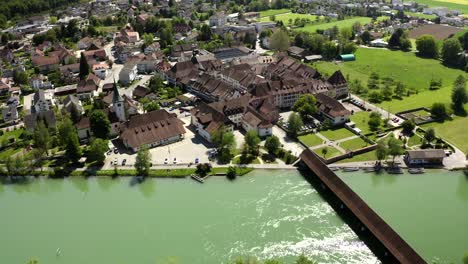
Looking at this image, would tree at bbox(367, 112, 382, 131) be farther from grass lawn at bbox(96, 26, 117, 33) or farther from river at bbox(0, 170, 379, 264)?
grass lawn at bbox(96, 26, 117, 33)

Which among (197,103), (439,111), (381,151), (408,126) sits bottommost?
(439,111)

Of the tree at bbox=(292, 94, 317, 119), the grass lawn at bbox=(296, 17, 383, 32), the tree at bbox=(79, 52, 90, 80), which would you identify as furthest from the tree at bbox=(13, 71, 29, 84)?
the grass lawn at bbox=(296, 17, 383, 32)

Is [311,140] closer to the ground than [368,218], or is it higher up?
closer to the ground

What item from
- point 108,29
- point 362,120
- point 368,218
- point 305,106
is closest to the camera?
point 368,218

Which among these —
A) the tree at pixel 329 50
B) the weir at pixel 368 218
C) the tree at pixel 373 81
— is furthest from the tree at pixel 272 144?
the tree at pixel 329 50

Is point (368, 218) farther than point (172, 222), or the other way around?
point (172, 222)

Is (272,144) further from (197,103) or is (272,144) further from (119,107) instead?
(119,107)

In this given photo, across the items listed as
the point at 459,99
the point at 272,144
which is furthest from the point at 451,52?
the point at 272,144

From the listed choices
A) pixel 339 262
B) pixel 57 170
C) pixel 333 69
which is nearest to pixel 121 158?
pixel 57 170
